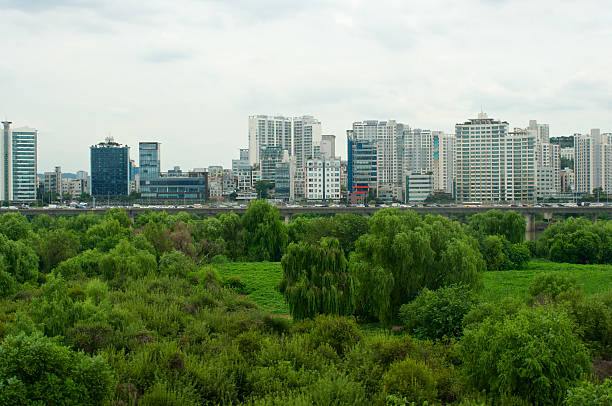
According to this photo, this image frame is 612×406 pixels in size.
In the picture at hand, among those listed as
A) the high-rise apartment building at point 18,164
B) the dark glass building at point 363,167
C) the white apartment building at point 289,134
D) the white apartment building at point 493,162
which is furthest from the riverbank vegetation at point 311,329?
the white apartment building at point 289,134

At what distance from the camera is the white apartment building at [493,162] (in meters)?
117

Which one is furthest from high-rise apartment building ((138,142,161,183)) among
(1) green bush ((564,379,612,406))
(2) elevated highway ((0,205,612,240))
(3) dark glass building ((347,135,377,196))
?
(1) green bush ((564,379,612,406))

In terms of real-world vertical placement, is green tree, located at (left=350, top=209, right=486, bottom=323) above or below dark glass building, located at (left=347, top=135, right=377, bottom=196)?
below

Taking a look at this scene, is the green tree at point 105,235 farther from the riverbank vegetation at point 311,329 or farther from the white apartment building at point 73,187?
the white apartment building at point 73,187

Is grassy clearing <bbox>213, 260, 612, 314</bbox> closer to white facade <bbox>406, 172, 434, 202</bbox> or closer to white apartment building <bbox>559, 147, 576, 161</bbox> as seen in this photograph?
white facade <bbox>406, 172, 434, 202</bbox>

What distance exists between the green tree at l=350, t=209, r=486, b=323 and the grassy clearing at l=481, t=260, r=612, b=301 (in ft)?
20.1

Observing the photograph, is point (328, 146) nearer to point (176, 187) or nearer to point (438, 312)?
point (176, 187)

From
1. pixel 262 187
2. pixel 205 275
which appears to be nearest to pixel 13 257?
pixel 205 275

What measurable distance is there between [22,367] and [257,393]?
6.02 m

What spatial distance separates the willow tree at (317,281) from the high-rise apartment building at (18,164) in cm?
10335

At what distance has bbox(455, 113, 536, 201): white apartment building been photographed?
384ft

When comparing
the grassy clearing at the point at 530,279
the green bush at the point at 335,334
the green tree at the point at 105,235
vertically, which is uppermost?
the green tree at the point at 105,235

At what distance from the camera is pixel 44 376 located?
11.7 m

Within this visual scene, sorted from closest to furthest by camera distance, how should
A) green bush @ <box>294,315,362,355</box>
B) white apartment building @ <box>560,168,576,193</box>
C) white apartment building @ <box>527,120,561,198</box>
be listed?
1. green bush @ <box>294,315,362,355</box>
2. white apartment building @ <box>527,120,561,198</box>
3. white apartment building @ <box>560,168,576,193</box>
